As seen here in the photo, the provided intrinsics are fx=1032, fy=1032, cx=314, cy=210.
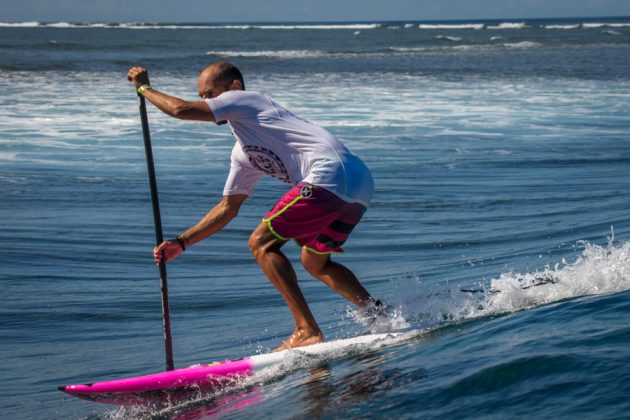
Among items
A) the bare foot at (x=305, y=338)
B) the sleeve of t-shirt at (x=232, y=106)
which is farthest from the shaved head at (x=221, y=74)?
the bare foot at (x=305, y=338)

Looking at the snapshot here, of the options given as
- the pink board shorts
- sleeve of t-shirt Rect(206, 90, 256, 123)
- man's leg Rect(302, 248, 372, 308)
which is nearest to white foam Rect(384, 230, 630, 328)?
man's leg Rect(302, 248, 372, 308)

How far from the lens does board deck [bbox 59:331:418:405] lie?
18.4 feet

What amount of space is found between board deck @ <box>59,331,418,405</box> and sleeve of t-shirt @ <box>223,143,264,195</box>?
107cm

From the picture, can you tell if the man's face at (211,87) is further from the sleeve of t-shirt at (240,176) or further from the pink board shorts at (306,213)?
the pink board shorts at (306,213)

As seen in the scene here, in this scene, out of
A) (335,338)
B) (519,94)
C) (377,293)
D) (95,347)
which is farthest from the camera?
(519,94)

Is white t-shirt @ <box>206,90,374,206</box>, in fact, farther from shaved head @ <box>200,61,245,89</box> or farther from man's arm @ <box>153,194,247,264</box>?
man's arm @ <box>153,194,247,264</box>

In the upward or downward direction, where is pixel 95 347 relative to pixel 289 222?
downward

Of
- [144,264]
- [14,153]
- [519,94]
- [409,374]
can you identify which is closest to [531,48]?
[519,94]

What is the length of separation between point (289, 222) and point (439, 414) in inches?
65.4

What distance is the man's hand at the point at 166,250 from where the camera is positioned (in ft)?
20.0

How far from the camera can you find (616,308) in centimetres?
585

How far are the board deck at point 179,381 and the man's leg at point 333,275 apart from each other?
1.49 feet

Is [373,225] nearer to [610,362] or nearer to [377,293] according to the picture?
[377,293]

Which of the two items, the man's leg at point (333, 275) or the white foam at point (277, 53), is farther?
the white foam at point (277, 53)
